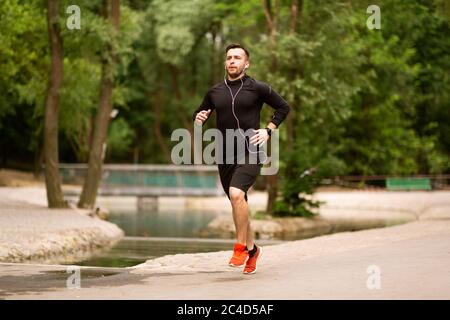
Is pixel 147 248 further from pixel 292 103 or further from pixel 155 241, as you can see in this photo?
pixel 292 103

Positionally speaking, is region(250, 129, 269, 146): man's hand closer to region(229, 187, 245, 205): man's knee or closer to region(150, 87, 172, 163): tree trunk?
region(229, 187, 245, 205): man's knee

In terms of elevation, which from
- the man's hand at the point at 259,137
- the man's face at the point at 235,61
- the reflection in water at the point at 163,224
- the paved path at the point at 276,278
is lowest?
the reflection in water at the point at 163,224

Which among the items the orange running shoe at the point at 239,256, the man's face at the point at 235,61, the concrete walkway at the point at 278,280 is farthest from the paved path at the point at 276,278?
the man's face at the point at 235,61

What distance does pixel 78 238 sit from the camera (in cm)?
2052

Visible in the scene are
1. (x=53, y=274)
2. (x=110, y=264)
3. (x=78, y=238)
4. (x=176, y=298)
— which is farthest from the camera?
(x=78, y=238)

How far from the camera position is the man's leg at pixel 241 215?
10.4 m

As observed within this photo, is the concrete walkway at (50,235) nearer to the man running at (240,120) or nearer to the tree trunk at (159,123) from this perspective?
the man running at (240,120)

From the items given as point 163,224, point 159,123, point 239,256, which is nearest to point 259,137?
point 239,256

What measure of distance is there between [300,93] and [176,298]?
21.7 meters

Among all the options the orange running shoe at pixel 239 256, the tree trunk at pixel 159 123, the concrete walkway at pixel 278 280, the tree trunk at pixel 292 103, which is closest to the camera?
the concrete walkway at pixel 278 280

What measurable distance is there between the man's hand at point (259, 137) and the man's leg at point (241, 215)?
58 centimetres

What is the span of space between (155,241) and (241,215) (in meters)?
12.6
